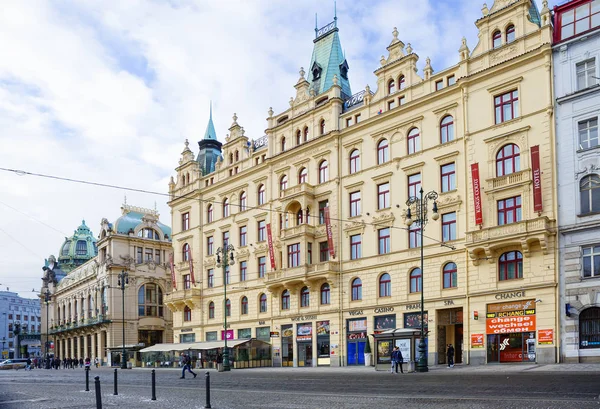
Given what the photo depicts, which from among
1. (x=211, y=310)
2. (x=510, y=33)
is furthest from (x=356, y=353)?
(x=510, y=33)

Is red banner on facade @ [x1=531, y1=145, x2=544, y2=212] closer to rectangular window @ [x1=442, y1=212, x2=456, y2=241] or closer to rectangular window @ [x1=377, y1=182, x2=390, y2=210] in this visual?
rectangular window @ [x1=442, y1=212, x2=456, y2=241]

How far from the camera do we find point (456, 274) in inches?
1746

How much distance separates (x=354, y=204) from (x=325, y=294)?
7.48 metres

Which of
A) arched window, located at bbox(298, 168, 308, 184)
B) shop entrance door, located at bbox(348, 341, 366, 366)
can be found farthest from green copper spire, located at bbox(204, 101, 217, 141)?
shop entrance door, located at bbox(348, 341, 366, 366)

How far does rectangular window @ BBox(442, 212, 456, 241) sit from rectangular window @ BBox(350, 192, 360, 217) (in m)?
7.95

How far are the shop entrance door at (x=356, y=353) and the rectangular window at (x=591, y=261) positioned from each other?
17.4 metres

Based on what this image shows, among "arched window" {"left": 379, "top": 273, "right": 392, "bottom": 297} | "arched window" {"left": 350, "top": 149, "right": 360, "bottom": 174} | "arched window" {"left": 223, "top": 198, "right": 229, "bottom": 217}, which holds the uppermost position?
"arched window" {"left": 350, "top": 149, "right": 360, "bottom": 174}

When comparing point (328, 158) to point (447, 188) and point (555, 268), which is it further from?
point (555, 268)

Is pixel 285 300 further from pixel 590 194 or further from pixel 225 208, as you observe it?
pixel 590 194

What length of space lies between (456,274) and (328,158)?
15.1 metres

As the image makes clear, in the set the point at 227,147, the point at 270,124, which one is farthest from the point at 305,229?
the point at 227,147

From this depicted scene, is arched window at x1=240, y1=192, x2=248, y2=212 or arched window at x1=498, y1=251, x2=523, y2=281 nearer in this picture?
arched window at x1=498, y1=251, x2=523, y2=281

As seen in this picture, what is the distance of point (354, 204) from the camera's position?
171 feet

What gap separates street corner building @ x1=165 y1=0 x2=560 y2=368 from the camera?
40500 mm
